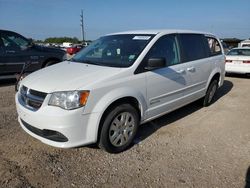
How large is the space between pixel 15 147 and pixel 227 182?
9.71ft

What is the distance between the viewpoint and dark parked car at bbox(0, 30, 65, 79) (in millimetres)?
7961

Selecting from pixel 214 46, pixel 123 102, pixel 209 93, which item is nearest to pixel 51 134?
pixel 123 102

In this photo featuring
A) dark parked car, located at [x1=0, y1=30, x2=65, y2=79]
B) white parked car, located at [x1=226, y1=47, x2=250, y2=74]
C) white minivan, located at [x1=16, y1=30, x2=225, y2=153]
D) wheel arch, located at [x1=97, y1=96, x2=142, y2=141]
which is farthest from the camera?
white parked car, located at [x1=226, y1=47, x2=250, y2=74]

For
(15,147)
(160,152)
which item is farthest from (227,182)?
(15,147)

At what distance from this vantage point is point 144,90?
3900 millimetres

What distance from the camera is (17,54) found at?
8.16m

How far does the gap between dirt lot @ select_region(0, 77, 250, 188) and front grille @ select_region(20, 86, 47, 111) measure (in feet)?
2.34

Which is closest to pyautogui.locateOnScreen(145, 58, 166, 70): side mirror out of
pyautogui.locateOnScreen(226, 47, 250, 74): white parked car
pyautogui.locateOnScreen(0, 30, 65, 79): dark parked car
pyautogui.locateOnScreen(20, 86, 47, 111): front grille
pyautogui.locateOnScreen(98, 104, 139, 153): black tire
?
pyautogui.locateOnScreen(98, 104, 139, 153): black tire

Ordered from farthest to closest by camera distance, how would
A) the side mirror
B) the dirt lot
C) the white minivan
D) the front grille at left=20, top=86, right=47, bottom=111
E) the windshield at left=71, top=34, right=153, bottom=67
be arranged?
1. the windshield at left=71, top=34, right=153, bottom=67
2. the side mirror
3. the front grille at left=20, top=86, right=47, bottom=111
4. the white minivan
5. the dirt lot

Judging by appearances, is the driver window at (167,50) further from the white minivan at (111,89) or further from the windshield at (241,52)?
the windshield at (241,52)

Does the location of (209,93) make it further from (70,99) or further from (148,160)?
(70,99)

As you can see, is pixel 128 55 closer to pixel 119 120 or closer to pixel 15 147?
pixel 119 120

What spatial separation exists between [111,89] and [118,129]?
621 millimetres

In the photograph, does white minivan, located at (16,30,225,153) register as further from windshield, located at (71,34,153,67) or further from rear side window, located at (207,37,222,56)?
rear side window, located at (207,37,222,56)
